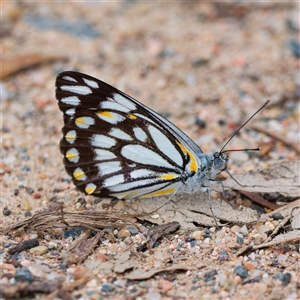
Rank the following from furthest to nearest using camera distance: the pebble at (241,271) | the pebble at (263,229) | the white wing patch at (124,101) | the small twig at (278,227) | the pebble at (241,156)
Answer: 1. the pebble at (241,156)
2. the white wing patch at (124,101)
3. the pebble at (263,229)
4. the small twig at (278,227)
5. the pebble at (241,271)

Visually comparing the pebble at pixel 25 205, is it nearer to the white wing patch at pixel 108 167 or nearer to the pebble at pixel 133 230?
the white wing patch at pixel 108 167

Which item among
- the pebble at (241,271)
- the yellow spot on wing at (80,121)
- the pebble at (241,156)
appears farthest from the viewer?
the pebble at (241,156)

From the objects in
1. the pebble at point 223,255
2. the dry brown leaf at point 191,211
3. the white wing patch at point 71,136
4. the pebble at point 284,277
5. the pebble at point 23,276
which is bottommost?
the pebble at point 284,277

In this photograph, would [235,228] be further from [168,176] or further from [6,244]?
[6,244]

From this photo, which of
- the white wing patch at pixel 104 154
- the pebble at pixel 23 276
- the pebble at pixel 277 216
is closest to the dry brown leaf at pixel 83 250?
the pebble at pixel 23 276

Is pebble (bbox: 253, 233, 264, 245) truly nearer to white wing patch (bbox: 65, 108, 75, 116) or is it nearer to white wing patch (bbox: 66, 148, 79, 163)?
white wing patch (bbox: 66, 148, 79, 163)

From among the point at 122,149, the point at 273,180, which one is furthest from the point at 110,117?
the point at 273,180
